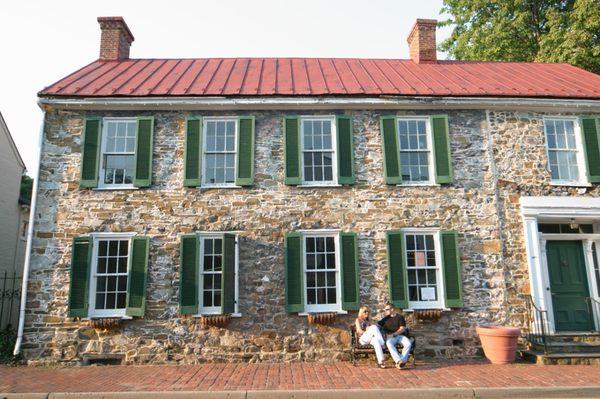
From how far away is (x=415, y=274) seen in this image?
10297mm

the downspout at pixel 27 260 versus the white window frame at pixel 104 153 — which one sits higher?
the white window frame at pixel 104 153

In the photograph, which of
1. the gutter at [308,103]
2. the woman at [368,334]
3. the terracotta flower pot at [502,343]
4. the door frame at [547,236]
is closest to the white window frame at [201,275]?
the woman at [368,334]

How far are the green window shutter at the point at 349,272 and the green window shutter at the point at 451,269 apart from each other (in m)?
2.02

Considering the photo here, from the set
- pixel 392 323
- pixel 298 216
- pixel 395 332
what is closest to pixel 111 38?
pixel 298 216

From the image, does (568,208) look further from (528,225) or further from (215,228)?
(215,228)

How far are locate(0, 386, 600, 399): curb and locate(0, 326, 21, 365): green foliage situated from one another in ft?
8.84

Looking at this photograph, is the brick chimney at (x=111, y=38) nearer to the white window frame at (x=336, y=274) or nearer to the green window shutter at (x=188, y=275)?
the green window shutter at (x=188, y=275)

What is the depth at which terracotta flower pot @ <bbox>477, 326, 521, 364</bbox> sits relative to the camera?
363 inches

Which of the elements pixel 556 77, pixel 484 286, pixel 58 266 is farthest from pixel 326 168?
pixel 556 77

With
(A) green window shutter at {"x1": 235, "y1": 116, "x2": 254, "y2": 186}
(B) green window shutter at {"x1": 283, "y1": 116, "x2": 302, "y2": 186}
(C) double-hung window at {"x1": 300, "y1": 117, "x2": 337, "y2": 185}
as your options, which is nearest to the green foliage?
(A) green window shutter at {"x1": 235, "y1": 116, "x2": 254, "y2": 186}

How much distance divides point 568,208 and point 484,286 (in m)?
2.82

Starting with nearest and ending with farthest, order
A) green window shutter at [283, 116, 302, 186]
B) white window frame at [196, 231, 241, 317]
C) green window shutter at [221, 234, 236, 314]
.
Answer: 1. green window shutter at [221, 234, 236, 314]
2. white window frame at [196, 231, 241, 317]
3. green window shutter at [283, 116, 302, 186]

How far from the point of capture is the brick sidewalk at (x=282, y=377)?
7.48 metres

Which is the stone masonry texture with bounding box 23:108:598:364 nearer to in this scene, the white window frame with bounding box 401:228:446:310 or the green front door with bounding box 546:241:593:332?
the white window frame with bounding box 401:228:446:310
